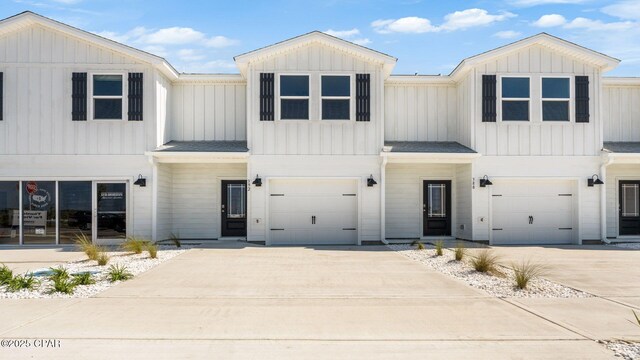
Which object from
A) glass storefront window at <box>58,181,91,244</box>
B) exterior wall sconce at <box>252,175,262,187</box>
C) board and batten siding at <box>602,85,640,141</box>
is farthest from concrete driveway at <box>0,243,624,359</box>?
board and batten siding at <box>602,85,640,141</box>

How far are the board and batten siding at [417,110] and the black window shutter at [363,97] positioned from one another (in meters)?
1.96

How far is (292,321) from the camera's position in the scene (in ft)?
23.6

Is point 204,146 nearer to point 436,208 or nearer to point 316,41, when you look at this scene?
point 316,41

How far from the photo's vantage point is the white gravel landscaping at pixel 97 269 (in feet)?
28.7

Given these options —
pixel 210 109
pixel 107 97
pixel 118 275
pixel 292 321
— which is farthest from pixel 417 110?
pixel 292 321

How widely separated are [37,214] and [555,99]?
53.5 ft

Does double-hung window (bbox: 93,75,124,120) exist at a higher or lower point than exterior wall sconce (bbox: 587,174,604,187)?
higher

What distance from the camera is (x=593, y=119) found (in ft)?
56.3

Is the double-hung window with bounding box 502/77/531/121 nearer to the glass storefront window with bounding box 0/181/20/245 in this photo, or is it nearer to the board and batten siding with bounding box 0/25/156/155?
the board and batten siding with bounding box 0/25/156/155

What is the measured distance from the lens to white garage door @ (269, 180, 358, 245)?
1700 centimetres

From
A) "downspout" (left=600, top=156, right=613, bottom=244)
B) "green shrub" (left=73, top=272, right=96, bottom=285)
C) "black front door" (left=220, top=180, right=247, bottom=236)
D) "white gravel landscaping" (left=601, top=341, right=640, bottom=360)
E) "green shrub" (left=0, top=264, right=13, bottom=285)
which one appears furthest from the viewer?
"black front door" (left=220, top=180, right=247, bottom=236)

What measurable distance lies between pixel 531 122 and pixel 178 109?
11585mm

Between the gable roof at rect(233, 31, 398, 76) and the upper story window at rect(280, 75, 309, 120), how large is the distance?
89 centimetres

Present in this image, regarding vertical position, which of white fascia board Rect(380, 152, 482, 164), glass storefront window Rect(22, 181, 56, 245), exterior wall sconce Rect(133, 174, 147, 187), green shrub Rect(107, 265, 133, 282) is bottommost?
green shrub Rect(107, 265, 133, 282)
